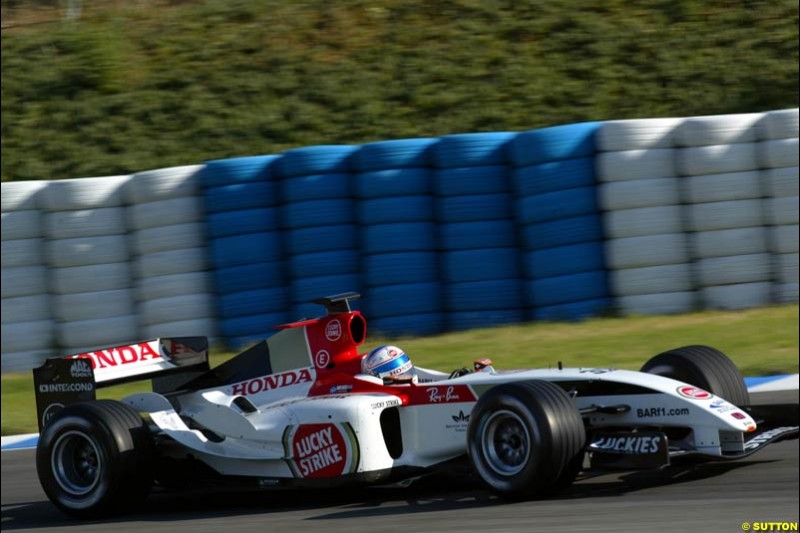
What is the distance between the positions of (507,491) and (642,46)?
1073cm

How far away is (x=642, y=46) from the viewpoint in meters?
15.5

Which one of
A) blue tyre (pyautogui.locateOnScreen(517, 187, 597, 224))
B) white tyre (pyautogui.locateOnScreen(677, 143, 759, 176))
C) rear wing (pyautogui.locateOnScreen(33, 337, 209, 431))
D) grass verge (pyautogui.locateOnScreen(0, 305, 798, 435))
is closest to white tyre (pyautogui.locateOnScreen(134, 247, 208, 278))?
grass verge (pyautogui.locateOnScreen(0, 305, 798, 435))

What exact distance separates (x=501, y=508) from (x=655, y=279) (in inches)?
220

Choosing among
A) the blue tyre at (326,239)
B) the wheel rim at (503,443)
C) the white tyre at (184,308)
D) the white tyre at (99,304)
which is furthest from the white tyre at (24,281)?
the wheel rim at (503,443)

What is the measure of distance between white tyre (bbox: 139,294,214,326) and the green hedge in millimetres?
3724

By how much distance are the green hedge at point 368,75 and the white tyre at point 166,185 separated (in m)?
3.25

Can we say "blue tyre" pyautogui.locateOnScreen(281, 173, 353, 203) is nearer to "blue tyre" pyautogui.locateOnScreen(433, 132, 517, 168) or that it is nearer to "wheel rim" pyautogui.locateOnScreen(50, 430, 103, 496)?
"blue tyre" pyautogui.locateOnScreen(433, 132, 517, 168)

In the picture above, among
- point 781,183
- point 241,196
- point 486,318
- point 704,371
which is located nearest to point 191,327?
point 241,196

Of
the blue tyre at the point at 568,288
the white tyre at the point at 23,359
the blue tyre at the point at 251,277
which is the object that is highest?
the blue tyre at the point at 251,277

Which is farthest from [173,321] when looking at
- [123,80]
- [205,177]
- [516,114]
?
[123,80]

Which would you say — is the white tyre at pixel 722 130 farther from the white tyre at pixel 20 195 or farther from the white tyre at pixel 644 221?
the white tyre at pixel 20 195

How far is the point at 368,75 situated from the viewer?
1617 centimetres

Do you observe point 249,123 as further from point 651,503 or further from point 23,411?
point 651,503

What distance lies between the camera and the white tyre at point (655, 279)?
11.0 m
